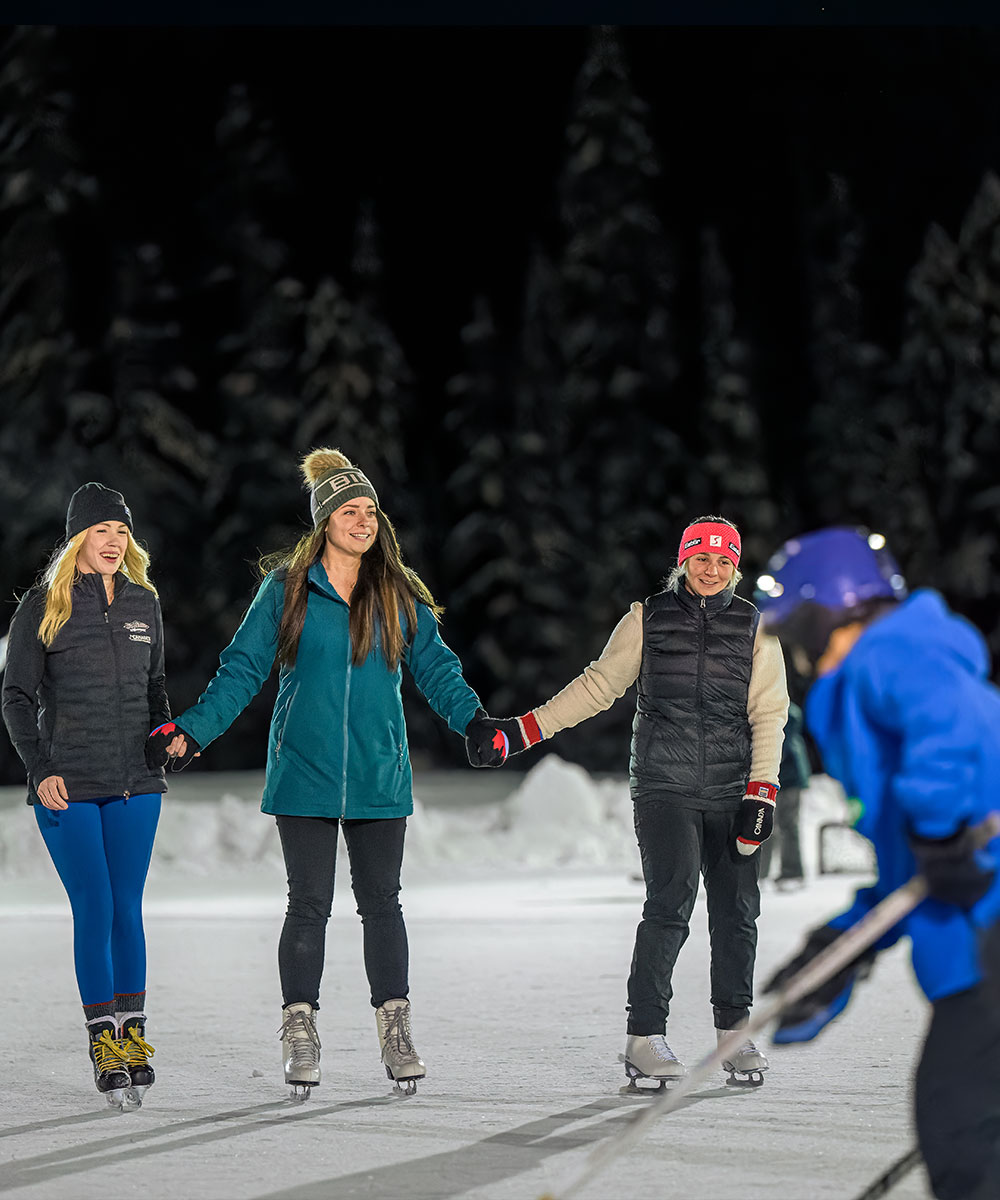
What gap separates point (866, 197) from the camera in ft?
116

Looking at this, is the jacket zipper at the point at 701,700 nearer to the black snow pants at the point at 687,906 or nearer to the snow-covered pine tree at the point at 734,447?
the black snow pants at the point at 687,906

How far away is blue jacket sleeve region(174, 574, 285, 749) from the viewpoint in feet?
20.0

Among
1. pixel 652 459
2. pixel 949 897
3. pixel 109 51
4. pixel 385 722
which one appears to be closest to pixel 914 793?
pixel 949 897

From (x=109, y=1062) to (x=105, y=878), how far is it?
22.3 inches

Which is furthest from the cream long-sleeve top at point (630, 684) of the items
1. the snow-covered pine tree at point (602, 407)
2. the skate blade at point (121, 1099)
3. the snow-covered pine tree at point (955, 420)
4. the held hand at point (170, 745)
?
the snow-covered pine tree at point (955, 420)

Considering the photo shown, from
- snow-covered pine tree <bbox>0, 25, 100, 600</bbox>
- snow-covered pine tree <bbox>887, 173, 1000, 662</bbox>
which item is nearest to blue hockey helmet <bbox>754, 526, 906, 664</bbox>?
snow-covered pine tree <bbox>0, 25, 100, 600</bbox>

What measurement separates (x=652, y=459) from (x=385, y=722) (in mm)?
26479

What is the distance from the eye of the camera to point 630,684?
20.5 feet

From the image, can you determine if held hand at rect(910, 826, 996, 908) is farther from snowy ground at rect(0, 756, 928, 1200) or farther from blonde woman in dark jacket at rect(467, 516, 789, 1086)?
blonde woman in dark jacket at rect(467, 516, 789, 1086)

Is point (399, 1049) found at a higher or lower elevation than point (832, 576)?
lower

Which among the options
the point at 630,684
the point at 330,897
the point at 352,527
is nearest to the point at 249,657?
the point at 352,527

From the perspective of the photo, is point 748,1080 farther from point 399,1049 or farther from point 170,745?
point 170,745

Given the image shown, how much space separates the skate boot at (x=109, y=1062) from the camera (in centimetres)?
576

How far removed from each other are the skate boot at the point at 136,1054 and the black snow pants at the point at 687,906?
1.52 metres
